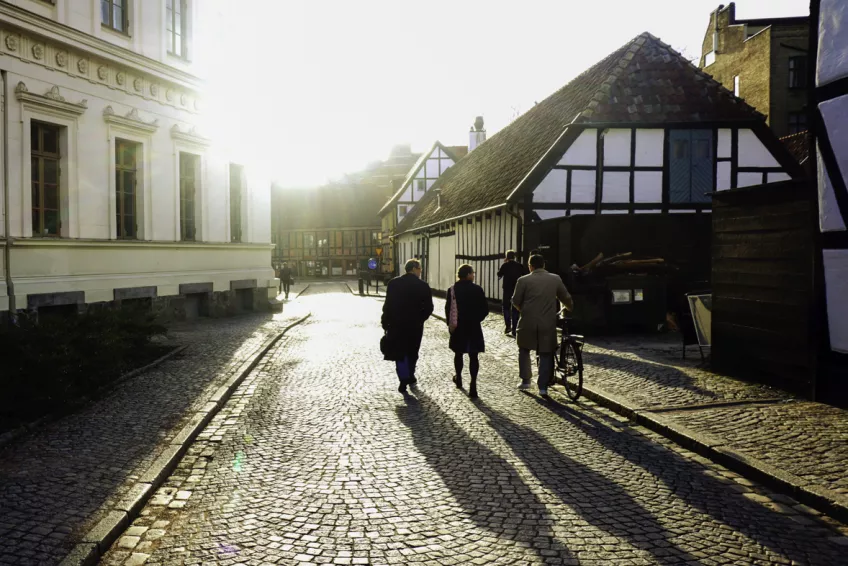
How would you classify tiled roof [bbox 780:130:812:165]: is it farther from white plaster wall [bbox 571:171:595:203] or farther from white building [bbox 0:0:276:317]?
white building [bbox 0:0:276:317]

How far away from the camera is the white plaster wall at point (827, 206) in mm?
7424

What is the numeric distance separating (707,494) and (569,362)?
149 inches

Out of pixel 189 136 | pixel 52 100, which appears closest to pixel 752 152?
pixel 189 136

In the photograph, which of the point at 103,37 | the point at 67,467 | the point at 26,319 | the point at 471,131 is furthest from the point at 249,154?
the point at 471,131

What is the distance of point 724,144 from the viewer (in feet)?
62.2

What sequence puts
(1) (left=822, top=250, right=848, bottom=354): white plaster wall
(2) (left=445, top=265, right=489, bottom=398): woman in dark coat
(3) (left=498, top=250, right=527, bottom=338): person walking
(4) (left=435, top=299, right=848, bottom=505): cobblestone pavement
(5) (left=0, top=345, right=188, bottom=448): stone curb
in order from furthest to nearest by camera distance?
(3) (left=498, top=250, right=527, bottom=338): person walking, (2) (left=445, top=265, right=489, bottom=398): woman in dark coat, (1) (left=822, top=250, right=848, bottom=354): white plaster wall, (5) (left=0, top=345, right=188, bottom=448): stone curb, (4) (left=435, top=299, right=848, bottom=505): cobblestone pavement

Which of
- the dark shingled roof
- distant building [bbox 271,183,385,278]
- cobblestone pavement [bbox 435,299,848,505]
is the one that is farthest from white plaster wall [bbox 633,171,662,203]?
distant building [bbox 271,183,385,278]

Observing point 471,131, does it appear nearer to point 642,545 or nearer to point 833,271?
point 833,271

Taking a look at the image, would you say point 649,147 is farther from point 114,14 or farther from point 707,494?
point 707,494

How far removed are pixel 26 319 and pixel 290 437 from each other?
4.40 metres

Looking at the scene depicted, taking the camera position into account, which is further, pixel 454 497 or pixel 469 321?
pixel 469 321

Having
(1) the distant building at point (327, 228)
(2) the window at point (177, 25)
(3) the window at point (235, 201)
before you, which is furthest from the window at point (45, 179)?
(1) the distant building at point (327, 228)

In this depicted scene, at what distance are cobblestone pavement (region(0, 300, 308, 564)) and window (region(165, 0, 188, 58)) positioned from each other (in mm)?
10907

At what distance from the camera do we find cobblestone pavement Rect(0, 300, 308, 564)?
4.08m
